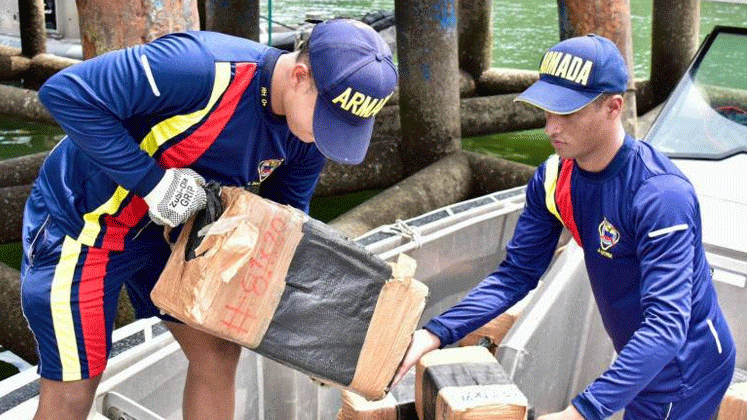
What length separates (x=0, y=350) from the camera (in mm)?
5453

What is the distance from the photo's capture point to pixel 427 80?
674 cm

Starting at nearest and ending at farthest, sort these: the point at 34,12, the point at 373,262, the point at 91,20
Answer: the point at 373,262 < the point at 91,20 < the point at 34,12

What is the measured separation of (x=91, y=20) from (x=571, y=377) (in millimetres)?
2049

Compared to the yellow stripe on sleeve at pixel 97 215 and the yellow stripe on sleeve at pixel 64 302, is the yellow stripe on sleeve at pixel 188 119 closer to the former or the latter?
the yellow stripe on sleeve at pixel 97 215

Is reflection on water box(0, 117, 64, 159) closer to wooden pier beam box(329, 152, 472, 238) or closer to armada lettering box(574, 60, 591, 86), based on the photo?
wooden pier beam box(329, 152, 472, 238)

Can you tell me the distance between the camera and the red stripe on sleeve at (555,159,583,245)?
235 centimetres

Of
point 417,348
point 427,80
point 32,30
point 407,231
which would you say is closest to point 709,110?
point 407,231

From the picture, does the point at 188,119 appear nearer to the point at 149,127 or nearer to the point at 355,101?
the point at 149,127

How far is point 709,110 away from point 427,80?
3.43 m

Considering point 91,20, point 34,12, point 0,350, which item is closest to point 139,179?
point 91,20

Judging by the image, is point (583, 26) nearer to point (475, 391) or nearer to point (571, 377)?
point (571, 377)

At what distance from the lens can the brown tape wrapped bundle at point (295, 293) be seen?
1979mm

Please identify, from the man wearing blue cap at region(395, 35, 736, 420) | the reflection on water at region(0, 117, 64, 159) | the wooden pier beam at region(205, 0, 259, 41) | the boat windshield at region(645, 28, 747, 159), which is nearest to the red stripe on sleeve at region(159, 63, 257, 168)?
the man wearing blue cap at region(395, 35, 736, 420)

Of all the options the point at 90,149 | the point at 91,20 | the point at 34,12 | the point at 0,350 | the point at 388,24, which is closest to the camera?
the point at 90,149
